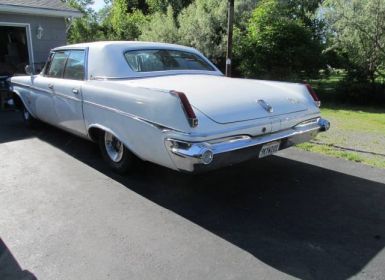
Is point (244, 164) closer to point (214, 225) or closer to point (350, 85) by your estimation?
point (214, 225)

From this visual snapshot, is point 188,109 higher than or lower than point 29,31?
lower

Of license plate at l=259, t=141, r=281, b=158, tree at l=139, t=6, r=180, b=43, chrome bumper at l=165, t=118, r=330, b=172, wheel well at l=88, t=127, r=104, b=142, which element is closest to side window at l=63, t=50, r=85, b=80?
wheel well at l=88, t=127, r=104, b=142

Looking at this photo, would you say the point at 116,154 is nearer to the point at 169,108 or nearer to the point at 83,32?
the point at 169,108

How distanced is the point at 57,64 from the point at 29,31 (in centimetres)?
767

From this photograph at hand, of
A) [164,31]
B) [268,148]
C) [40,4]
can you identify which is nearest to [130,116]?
[268,148]

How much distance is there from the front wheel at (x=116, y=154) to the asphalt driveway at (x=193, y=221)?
0.52ft

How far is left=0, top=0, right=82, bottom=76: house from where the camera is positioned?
40.2 feet

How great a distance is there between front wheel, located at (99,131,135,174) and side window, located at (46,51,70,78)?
1512 mm

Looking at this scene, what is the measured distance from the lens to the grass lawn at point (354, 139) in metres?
5.95

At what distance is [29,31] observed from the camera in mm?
12828

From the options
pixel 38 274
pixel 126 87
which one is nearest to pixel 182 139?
pixel 126 87

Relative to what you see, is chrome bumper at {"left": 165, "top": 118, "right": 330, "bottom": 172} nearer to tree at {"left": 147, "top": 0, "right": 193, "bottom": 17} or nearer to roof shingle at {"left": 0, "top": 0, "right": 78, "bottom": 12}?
roof shingle at {"left": 0, "top": 0, "right": 78, "bottom": 12}

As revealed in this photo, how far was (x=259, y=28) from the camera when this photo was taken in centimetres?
1283

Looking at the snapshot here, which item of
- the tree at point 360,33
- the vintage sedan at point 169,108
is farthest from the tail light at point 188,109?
the tree at point 360,33
